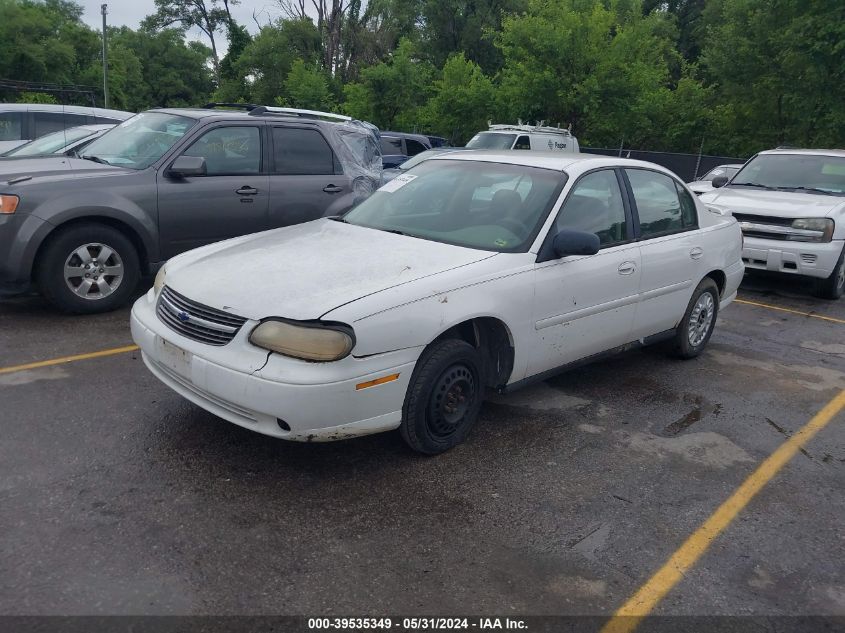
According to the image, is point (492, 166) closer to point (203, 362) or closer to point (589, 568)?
point (203, 362)

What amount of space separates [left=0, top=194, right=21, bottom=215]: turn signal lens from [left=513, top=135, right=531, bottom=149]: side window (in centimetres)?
1325

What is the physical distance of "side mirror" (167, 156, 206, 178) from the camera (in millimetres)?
6488

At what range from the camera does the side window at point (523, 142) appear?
1764 cm

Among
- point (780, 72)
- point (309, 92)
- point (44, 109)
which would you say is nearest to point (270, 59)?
point (309, 92)

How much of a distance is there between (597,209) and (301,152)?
3.66m

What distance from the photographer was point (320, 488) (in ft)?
12.0

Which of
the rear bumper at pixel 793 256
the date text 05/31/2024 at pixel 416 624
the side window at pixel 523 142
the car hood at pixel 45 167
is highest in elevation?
the side window at pixel 523 142

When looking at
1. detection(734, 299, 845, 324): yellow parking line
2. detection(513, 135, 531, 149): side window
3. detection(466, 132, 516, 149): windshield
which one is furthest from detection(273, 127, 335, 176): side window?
detection(513, 135, 531, 149): side window

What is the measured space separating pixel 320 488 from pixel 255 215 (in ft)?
13.3

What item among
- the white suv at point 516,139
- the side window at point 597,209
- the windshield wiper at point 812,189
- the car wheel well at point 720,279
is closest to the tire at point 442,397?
the side window at point 597,209

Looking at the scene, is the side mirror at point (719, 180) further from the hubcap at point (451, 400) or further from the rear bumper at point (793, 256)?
the hubcap at point (451, 400)

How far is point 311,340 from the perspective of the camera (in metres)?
3.43

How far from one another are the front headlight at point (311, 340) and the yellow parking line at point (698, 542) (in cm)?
161

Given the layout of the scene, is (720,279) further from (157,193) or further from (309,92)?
(309,92)
